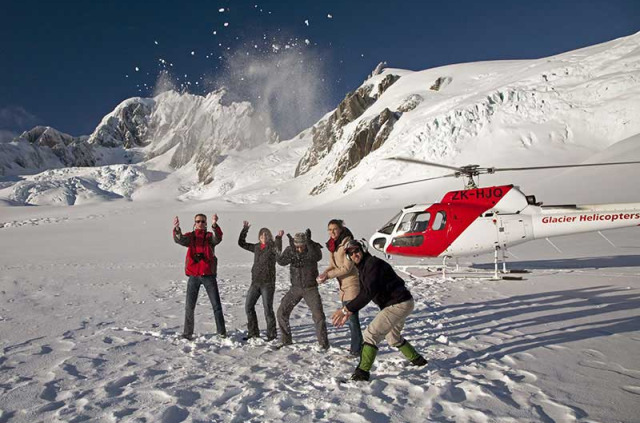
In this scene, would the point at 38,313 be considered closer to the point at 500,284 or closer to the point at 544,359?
the point at 544,359

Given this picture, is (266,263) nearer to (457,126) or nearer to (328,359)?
(328,359)

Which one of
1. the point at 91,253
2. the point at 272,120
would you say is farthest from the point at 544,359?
the point at 272,120

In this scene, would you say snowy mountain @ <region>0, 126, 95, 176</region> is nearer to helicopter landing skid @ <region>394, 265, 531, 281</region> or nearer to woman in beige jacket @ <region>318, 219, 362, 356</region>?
helicopter landing skid @ <region>394, 265, 531, 281</region>

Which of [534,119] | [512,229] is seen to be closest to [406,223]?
[512,229]

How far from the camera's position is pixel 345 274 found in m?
4.91

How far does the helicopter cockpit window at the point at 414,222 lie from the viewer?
1059 centimetres

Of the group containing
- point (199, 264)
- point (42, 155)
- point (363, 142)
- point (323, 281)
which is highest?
point (42, 155)

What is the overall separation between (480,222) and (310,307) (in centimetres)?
681

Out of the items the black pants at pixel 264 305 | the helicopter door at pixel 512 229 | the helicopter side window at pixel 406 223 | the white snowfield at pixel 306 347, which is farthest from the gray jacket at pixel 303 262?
the helicopter door at pixel 512 229

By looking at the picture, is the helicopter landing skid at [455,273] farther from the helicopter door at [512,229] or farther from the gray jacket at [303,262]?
the gray jacket at [303,262]

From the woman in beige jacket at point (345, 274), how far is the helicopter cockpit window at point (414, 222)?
5.92 m

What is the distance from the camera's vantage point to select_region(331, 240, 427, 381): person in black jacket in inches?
160

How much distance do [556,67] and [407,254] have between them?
138 feet

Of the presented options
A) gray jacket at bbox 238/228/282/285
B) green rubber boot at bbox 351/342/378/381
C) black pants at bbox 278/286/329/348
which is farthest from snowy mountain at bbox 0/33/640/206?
green rubber boot at bbox 351/342/378/381
